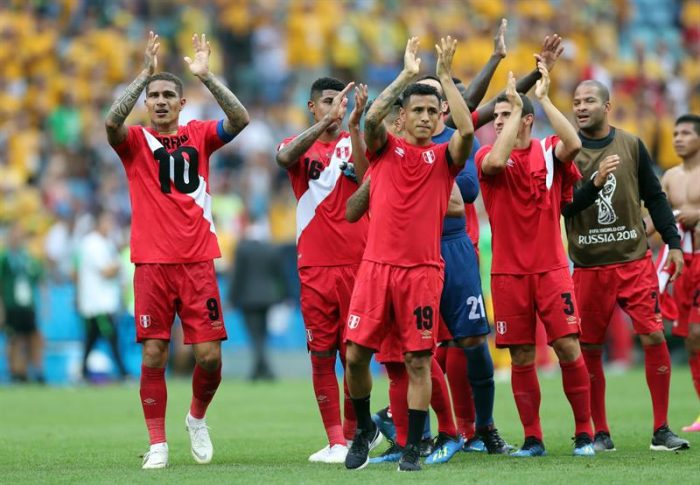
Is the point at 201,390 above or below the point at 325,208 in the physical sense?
below

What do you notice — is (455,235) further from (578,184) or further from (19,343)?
(19,343)

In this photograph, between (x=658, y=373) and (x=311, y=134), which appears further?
(x=658, y=373)

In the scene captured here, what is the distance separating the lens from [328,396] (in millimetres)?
10078

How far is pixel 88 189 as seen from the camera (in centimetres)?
2333

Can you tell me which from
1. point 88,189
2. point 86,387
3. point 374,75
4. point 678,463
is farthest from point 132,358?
point 678,463

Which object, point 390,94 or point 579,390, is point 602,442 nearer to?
point 579,390

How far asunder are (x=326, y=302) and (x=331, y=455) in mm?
1164

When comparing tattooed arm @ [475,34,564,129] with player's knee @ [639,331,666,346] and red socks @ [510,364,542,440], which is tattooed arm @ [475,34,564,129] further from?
player's knee @ [639,331,666,346]

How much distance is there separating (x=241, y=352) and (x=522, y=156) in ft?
42.0

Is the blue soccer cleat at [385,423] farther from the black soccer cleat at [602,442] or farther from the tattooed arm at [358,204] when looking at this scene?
the tattooed arm at [358,204]

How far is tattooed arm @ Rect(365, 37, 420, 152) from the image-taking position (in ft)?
28.6

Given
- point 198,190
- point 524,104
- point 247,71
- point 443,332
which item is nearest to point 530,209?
point 524,104

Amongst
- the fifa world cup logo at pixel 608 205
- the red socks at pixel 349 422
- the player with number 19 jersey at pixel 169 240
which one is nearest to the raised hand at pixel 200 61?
the player with number 19 jersey at pixel 169 240

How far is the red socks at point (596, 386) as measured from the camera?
A: 416 inches
